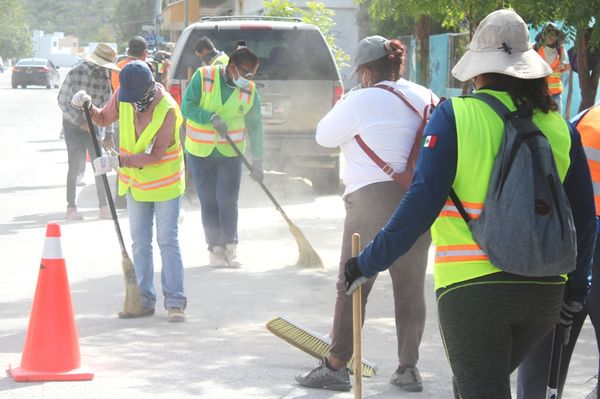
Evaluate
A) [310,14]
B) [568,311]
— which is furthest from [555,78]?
[310,14]

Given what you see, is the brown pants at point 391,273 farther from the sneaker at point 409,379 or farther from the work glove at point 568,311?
the work glove at point 568,311

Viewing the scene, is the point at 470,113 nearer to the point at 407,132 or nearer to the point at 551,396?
the point at 551,396

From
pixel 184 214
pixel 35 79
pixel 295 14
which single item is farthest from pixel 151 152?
pixel 35 79

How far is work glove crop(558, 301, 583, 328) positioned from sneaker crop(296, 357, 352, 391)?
1.95 meters

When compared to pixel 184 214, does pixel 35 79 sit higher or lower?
lower

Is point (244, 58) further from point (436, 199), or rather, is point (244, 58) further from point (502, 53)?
point (436, 199)

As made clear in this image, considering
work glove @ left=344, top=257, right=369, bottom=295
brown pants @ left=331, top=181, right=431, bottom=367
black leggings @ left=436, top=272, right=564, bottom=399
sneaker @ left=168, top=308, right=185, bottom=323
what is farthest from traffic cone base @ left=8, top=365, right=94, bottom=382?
black leggings @ left=436, top=272, right=564, bottom=399

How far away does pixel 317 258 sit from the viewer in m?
9.71

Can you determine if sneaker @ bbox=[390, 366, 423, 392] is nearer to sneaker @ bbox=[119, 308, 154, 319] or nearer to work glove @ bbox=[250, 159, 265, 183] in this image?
sneaker @ bbox=[119, 308, 154, 319]

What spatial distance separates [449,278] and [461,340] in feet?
0.68

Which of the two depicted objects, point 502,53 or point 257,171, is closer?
point 502,53

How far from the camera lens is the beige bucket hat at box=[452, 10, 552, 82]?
12.5 feet

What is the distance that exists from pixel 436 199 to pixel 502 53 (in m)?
0.58

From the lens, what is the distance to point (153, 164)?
7480mm
